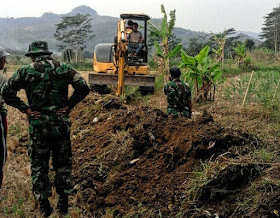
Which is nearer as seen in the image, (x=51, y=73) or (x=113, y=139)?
(x=51, y=73)

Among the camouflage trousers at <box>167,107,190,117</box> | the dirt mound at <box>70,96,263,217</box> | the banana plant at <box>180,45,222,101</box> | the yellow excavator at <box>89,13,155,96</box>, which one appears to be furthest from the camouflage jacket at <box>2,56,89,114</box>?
the yellow excavator at <box>89,13,155,96</box>

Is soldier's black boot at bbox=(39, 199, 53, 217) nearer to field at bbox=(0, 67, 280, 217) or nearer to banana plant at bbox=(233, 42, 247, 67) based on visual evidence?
field at bbox=(0, 67, 280, 217)

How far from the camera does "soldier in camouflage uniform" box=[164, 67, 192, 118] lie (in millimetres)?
5652

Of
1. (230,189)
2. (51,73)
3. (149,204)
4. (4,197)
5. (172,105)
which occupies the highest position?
(51,73)

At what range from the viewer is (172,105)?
5812 millimetres

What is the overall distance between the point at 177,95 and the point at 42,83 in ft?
7.92

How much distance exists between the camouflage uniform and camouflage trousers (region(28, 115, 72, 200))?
6.76 ft

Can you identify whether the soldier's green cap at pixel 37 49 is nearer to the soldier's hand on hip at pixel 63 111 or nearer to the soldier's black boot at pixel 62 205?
the soldier's hand on hip at pixel 63 111

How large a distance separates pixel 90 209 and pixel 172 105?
2315mm

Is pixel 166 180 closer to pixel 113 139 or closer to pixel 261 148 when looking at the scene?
pixel 261 148

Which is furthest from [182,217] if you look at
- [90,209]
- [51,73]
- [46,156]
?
[51,73]

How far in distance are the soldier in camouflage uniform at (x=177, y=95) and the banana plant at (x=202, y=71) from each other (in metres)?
2.63

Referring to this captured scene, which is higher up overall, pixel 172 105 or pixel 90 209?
pixel 172 105

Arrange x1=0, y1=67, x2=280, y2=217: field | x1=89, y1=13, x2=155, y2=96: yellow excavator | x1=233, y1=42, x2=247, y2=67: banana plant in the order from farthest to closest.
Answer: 1. x1=233, y1=42, x2=247, y2=67: banana plant
2. x1=89, y1=13, x2=155, y2=96: yellow excavator
3. x1=0, y1=67, x2=280, y2=217: field
